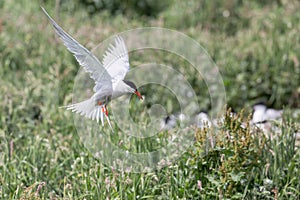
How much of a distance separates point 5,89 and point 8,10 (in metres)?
2.38

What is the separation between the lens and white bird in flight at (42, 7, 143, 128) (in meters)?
2.04

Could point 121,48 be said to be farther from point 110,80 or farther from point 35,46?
point 35,46

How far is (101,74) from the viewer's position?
2117 millimetres

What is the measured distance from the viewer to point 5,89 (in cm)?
391

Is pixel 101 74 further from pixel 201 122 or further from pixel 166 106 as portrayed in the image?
pixel 166 106

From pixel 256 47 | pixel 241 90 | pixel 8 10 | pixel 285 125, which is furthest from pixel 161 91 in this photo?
pixel 8 10

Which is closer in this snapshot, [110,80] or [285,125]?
[110,80]

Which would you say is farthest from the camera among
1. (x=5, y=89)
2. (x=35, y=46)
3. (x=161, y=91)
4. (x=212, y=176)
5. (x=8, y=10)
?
(x=8, y=10)

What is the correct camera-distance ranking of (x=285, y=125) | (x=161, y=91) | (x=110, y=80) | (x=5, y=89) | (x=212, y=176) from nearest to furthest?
(x=110, y=80) → (x=212, y=176) → (x=285, y=125) → (x=5, y=89) → (x=161, y=91)

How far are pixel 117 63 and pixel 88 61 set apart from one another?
0.20 metres

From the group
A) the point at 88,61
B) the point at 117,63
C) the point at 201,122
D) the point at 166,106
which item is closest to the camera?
the point at 88,61

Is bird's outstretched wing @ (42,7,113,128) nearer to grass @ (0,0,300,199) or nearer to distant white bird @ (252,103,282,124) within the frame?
grass @ (0,0,300,199)

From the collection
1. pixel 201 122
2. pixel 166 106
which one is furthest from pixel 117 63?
pixel 166 106

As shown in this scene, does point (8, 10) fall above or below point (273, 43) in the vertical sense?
above
